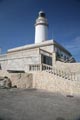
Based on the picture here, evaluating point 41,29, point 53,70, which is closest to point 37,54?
point 53,70

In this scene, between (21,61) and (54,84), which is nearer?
(54,84)

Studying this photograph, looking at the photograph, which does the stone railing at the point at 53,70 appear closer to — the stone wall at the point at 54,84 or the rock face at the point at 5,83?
the stone wall at the point at 54,84

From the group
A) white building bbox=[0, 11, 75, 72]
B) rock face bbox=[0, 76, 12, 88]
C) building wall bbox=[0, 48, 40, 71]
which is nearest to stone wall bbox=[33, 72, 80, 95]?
white building bbox=[0, 11, 75, 72]

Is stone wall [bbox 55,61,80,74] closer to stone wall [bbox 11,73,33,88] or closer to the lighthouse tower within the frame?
Result: stone wall [bbox 11,73,33,88]

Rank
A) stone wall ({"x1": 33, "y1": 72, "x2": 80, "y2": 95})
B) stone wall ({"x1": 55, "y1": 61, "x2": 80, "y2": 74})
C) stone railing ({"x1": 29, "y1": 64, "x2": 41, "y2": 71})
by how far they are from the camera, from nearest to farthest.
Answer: stone wall ({"x1": 33, "y1": 72, "x2": 80, "y2": 95}), stone railing ({"x1": 29, "y1": 64, "x2": 41, "y2": 71}), stone wall ({"x1": 55, "y1": 61, "x2": 80, "y2": 74})

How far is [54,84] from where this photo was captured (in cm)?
1644

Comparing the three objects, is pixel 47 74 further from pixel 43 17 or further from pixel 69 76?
pixel 43 17

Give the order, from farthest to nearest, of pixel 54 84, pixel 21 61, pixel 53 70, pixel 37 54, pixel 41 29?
pixel 41 29 < pixel 21 61 < pixel 37 54 < pixel 53 70 < pixel 54 84

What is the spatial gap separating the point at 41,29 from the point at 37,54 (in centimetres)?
1222

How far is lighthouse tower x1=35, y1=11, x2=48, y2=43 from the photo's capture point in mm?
31828

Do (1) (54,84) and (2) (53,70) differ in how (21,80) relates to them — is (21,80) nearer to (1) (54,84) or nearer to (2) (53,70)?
(2) (53,70)

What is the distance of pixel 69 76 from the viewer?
1561 cm

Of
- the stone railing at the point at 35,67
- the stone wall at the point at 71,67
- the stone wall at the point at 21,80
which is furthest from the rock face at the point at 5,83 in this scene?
the stone wall at the point at 71,67

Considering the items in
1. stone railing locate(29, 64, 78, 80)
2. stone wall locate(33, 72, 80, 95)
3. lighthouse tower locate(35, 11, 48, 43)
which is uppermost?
lighthouse tower locate(35, 11, 48, 43)
